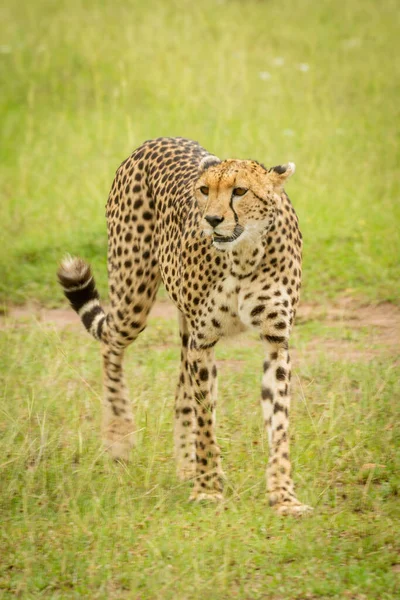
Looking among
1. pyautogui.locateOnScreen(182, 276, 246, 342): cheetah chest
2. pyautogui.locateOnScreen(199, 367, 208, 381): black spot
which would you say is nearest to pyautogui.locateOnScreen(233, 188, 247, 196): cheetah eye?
pyautogui.locateOnScreen(182, 276, 246, 342): cheetah chest

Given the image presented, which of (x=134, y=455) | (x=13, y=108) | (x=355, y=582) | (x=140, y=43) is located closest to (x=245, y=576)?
(x=355, y=582)

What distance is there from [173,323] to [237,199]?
2.35m

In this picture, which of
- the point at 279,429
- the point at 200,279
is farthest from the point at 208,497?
the point at 200,279

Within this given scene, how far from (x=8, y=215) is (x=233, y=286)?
12.8ft

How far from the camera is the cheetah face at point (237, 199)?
129 inches

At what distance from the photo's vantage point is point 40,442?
12.6ft

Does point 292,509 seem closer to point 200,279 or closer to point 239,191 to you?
point 200,279

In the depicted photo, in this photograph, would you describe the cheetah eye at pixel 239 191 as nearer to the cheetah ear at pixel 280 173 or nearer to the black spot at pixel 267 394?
the cheetah ear at pixel 280 173

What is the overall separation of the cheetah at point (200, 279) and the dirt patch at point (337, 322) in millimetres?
863

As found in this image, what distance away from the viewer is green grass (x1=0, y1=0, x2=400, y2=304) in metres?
6.44

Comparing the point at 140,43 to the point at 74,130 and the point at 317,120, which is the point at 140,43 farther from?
the point at 317,120

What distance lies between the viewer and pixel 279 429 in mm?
3484

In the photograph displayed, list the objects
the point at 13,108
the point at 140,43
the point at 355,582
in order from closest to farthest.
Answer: the point at 355,582
the point at 13,108
the point at 140,43

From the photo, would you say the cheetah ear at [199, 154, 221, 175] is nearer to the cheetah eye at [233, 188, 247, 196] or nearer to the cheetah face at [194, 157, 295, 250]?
the cheetah face at [194, 157, 295, 250]
